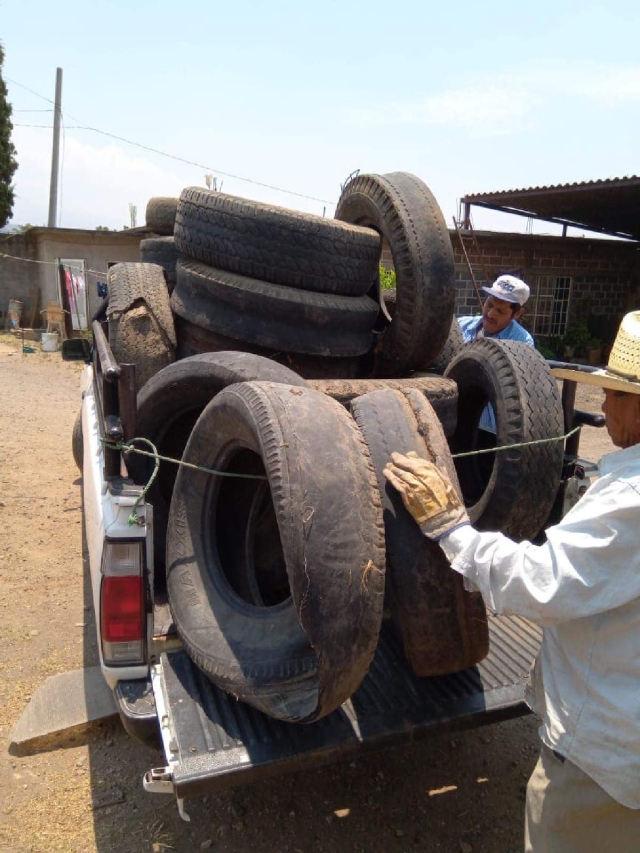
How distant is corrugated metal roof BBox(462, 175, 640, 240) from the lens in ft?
41.9

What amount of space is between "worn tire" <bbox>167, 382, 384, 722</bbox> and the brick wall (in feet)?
44.1

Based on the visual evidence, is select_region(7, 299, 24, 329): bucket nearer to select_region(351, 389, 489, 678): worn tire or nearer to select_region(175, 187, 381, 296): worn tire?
select_region(175, 187, 381, 296): worn tire

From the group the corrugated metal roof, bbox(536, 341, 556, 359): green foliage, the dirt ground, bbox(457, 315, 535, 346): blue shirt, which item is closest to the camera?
the dirt ground

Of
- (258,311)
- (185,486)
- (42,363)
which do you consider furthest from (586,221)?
(185,486)

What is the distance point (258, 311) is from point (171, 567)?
5.03ft

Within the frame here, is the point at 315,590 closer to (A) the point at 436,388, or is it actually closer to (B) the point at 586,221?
(A) the point at 436,388

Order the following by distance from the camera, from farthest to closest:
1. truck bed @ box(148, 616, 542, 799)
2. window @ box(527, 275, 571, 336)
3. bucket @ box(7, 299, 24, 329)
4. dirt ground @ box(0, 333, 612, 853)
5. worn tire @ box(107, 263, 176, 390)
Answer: bucket @ box(7, 299, 24, 329) < window @ box(527, 275, 571, 336) < worn tire @ box(107, 263, 176, 390) < dirt ground @ box(0, 333, 612, 853) < truck bed @ box(148, 616, 542, 799)

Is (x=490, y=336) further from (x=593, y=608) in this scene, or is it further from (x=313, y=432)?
(x=593, y=608)

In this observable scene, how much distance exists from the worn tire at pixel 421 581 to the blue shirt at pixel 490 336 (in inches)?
56.9

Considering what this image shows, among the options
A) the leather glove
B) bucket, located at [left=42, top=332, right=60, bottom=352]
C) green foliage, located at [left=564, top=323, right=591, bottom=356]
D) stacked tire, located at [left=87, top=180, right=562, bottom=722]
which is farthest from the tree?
the leather glove

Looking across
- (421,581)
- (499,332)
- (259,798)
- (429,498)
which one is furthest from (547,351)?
(429,498)

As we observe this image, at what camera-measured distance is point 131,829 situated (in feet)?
8.38

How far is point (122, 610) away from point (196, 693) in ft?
1.25

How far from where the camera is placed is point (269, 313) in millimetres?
3596
